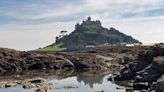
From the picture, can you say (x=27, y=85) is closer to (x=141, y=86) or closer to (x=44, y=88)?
(x=44, y=88)

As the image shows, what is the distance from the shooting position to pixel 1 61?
125750 millimetres

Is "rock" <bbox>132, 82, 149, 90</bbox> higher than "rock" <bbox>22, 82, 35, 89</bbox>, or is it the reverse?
"rock" <bbox>132, 82, 149, 90</bbox>

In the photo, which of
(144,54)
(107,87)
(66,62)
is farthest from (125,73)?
(66,62)

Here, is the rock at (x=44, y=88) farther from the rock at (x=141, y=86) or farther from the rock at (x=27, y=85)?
the rock at (x=141, y=86)

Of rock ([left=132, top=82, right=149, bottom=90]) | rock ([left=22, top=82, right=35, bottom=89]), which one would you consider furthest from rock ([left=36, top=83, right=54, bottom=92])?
rock ([left=132, top=82, right=149, bottom=90])

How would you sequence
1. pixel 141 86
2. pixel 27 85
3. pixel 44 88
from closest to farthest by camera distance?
1. pixel 141 86
2. pixel 44 88
3. pixel 27 85

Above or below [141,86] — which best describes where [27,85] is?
below

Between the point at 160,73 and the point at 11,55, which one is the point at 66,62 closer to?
the point at 11,55

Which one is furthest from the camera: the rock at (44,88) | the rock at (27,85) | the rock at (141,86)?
the rock at (27,85)

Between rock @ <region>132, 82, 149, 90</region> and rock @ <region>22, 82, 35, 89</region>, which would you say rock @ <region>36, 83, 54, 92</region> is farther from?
rock @ <region>132, 82, 149, 90</region>

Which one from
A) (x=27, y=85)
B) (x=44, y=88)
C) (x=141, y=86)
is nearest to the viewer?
(x=141, y=86)

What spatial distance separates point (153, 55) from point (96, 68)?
43.1m

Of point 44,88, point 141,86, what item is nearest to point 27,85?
point 44,88

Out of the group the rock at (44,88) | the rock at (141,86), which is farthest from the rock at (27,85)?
the rock at (141,86)
